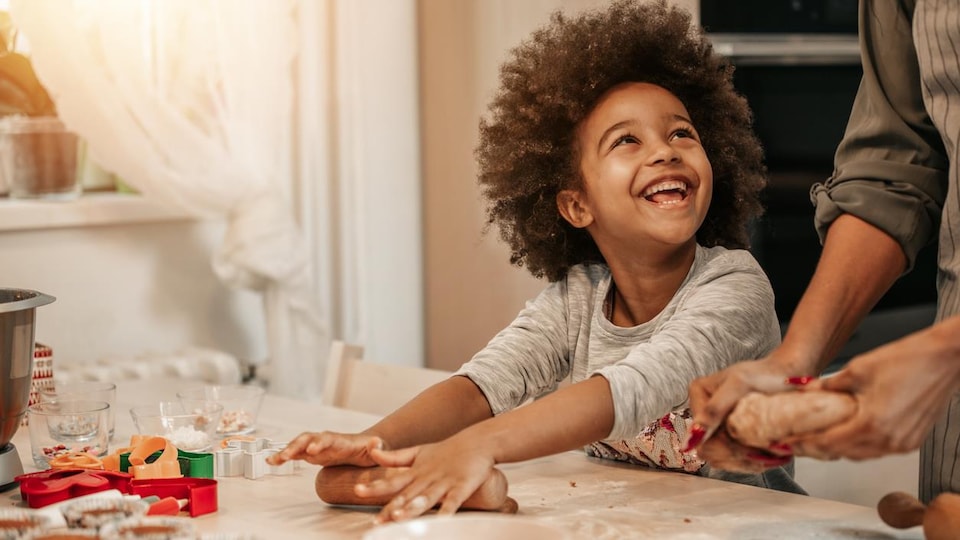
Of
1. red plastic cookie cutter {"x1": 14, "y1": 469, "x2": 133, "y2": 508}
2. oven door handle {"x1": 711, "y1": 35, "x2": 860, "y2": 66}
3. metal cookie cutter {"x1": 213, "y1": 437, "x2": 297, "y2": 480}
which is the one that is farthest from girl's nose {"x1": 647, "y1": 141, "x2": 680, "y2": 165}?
oven door handle {"x1": 711, "y1": 35, "x2": 860, "y2": 66}

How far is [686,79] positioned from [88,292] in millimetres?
1563

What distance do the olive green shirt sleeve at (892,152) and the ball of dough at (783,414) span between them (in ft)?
1.09

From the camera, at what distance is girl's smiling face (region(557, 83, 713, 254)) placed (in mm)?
1395

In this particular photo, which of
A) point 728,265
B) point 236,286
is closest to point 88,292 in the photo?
point 236,286

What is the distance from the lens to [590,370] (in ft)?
4.80

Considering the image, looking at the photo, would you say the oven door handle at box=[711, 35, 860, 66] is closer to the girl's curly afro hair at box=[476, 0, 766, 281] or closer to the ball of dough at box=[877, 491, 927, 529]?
the girl's curly afro hair at box=[476, 0, 766, 281]

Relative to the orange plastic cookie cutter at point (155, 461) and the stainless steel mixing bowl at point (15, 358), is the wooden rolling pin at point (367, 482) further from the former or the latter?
the stainless steel mixing bowl at point (15, 358)

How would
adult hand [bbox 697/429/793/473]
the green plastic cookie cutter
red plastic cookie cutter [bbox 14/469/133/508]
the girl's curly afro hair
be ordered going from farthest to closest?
the girl's curly afro hair
the green plastic cookie cutter
red plastic cookie cutter [bbox 14/469/133/508]
adult hand [bbox 697/429/793/473]

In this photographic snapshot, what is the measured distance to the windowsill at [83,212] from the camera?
7.91 feet

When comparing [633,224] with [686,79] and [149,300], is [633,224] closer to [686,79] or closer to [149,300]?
[686,79]

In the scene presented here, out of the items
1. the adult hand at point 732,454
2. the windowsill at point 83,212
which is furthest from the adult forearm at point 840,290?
the windowsill at point 83,212

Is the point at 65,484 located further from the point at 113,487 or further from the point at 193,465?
the point at 193,465

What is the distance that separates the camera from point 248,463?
1.33 metres

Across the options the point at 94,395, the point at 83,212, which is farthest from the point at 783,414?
the point at 83,212
